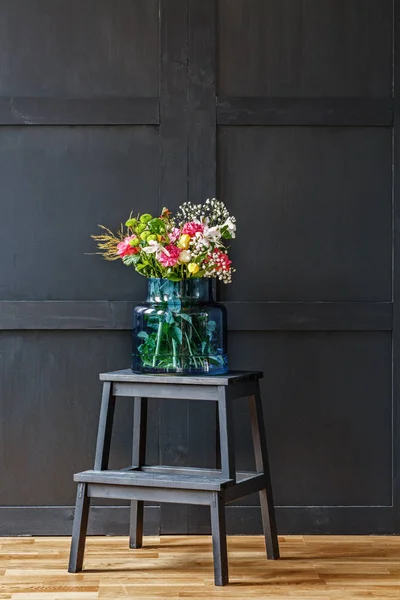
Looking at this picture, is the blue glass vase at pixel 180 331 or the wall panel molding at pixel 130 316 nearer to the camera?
the blue glass vase at pixel 180 331

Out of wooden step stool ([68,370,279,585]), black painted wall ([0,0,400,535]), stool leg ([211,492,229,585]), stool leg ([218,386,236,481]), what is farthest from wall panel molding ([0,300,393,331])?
stool leg ([211,492,229,585])

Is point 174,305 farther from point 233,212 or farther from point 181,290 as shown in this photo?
point 233,212

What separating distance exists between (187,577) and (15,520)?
0.85m

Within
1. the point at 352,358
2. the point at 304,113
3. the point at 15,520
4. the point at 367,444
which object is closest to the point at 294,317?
the point at 352,358

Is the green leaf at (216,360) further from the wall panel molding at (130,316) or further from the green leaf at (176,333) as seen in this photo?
the wall panel molding at (130,316)

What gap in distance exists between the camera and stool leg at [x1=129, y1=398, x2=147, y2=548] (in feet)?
10.7

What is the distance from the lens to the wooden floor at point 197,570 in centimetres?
275

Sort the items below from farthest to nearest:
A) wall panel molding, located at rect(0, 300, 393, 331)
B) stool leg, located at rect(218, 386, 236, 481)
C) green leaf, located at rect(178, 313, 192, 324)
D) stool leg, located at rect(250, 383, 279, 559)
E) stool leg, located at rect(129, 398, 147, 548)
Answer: wall panel molding, located at rect(0, 300, 393, 331) → stool leg, located at rect(129, 398, 147, 548) → stool leg, located at rect(250, 383, 279, 559) → green leaf, located at rect(178, 313, 192, 324) → stool leg, located at rect(218, 386, 236, 481)

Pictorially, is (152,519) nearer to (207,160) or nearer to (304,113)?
(207,160)

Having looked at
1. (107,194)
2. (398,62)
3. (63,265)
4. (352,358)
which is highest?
(398,62)

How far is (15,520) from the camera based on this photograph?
3408 millimetres

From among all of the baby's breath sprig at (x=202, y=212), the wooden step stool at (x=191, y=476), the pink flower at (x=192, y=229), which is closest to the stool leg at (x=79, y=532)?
the wooden step stool at (x=191, y=476)

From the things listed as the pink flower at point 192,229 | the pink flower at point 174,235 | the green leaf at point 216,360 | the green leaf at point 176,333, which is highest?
the pink flower at point 192,229

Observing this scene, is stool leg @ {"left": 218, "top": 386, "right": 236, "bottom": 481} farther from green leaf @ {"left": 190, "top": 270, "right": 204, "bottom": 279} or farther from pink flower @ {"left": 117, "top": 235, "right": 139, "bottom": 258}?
pink flower @ {"left": 117, "top": 235, "right": 139, "bottom": 258}
